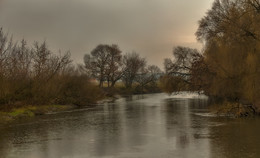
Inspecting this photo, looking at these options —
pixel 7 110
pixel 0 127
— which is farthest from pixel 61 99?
pixel 0 127

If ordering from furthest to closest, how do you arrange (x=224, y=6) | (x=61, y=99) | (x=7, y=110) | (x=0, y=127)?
(x=61, y=99) → (x=224, y=6) → (x=7, y=110) → (x=0, y=127)

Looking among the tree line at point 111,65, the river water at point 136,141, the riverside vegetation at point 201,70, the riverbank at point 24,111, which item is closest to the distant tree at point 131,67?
the tree line at point 111,65

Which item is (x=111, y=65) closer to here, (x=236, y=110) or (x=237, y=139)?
(x=236, y=110)

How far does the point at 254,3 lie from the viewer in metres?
24.8

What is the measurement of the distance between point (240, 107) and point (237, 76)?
283 cm

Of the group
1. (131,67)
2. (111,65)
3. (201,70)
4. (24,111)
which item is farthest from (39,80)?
(131,67)

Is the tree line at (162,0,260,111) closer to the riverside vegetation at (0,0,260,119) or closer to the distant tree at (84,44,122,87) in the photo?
the riverside vegetation at (0,0,260,119)

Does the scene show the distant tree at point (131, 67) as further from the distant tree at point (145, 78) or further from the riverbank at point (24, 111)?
the riverbank at point (24, 111)

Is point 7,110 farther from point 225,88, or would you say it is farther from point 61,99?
point 225,88

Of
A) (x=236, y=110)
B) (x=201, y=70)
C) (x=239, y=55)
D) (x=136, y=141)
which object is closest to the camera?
(x=136, y=141)

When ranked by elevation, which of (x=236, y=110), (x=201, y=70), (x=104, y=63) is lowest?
(x=236, y=110)

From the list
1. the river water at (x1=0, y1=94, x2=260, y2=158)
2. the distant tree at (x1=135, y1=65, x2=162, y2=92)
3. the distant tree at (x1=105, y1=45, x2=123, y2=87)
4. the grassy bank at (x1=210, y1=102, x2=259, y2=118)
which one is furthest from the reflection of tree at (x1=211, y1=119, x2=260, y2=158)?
the distant tree at (x1=135, y1=65, x2=162, y2=92)

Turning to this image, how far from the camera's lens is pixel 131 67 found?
86.8m

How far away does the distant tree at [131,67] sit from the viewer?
8450 centimetres
